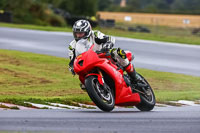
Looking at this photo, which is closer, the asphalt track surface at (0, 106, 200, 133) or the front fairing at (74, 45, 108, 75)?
the asphalt track surface at (0, 106, 200, 133)

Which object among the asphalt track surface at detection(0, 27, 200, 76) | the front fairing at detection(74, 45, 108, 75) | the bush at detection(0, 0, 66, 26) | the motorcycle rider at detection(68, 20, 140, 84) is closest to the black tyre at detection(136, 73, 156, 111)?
the motorcycle rider at detection(68, 20, 140, 84)

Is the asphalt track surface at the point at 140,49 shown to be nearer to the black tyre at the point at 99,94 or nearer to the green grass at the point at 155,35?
the green grass at the point at 155,35

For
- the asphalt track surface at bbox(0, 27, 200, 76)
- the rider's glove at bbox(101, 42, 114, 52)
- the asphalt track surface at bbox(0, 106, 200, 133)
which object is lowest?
the asphalt track surface at bbox(0, 27, 200, 76)

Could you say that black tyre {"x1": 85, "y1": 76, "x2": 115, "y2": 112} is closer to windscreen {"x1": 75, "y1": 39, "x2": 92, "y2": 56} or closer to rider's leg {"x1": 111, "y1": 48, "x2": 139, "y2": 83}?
windscreen {"x1": 75, "y1": 39, "x2": 92, "y2": 56}

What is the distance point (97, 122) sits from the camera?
669 cm

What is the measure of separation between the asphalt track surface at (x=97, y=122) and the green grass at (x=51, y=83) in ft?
8.07

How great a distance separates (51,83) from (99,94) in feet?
18.3

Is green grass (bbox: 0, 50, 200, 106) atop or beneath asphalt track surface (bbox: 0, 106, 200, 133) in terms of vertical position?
beneath

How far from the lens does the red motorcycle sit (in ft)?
25.3

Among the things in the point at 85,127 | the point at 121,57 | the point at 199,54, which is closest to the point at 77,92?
the point at 121,57

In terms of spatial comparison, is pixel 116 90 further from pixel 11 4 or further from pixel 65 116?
pixel 11 4

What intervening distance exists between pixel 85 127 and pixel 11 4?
120 feet

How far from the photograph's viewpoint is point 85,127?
6.26m

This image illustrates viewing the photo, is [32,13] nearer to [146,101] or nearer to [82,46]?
[146,101]
